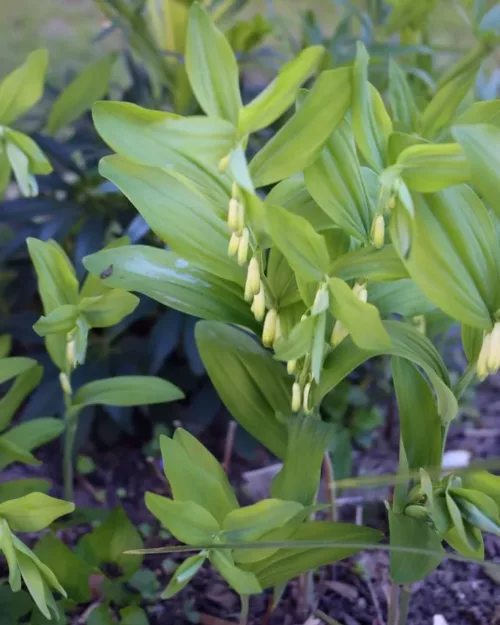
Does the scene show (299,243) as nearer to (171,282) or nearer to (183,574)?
(171,282)

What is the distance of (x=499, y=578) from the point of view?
1.90 feet

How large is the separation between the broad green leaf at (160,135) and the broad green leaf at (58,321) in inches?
6.6

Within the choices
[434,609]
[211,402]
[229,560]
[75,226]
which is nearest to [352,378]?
[211,402]

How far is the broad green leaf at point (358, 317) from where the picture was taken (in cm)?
42

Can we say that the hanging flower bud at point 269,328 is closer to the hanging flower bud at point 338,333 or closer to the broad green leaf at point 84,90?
the hanging flower bud at point 338,333

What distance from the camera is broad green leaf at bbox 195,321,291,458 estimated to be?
60 cm

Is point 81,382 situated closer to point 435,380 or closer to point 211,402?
point 211,402

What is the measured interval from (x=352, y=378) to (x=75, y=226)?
55cm

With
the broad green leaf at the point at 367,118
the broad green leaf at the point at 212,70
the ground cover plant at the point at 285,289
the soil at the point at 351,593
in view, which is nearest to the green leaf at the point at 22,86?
the ground cover plant at the point at 285,289

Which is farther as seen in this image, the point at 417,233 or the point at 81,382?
the point at 81,382

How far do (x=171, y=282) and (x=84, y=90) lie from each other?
0.54 metres

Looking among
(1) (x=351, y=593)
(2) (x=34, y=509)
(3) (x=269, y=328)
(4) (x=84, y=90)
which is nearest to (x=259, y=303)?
→ (3) (x=269, y=328)

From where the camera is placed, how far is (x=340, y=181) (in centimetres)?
45

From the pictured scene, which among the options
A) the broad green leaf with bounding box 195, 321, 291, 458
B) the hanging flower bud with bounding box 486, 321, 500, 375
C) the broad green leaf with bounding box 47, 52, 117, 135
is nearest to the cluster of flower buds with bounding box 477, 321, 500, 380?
the hanging flower bud with bounding box 486, 321, 500, 375
